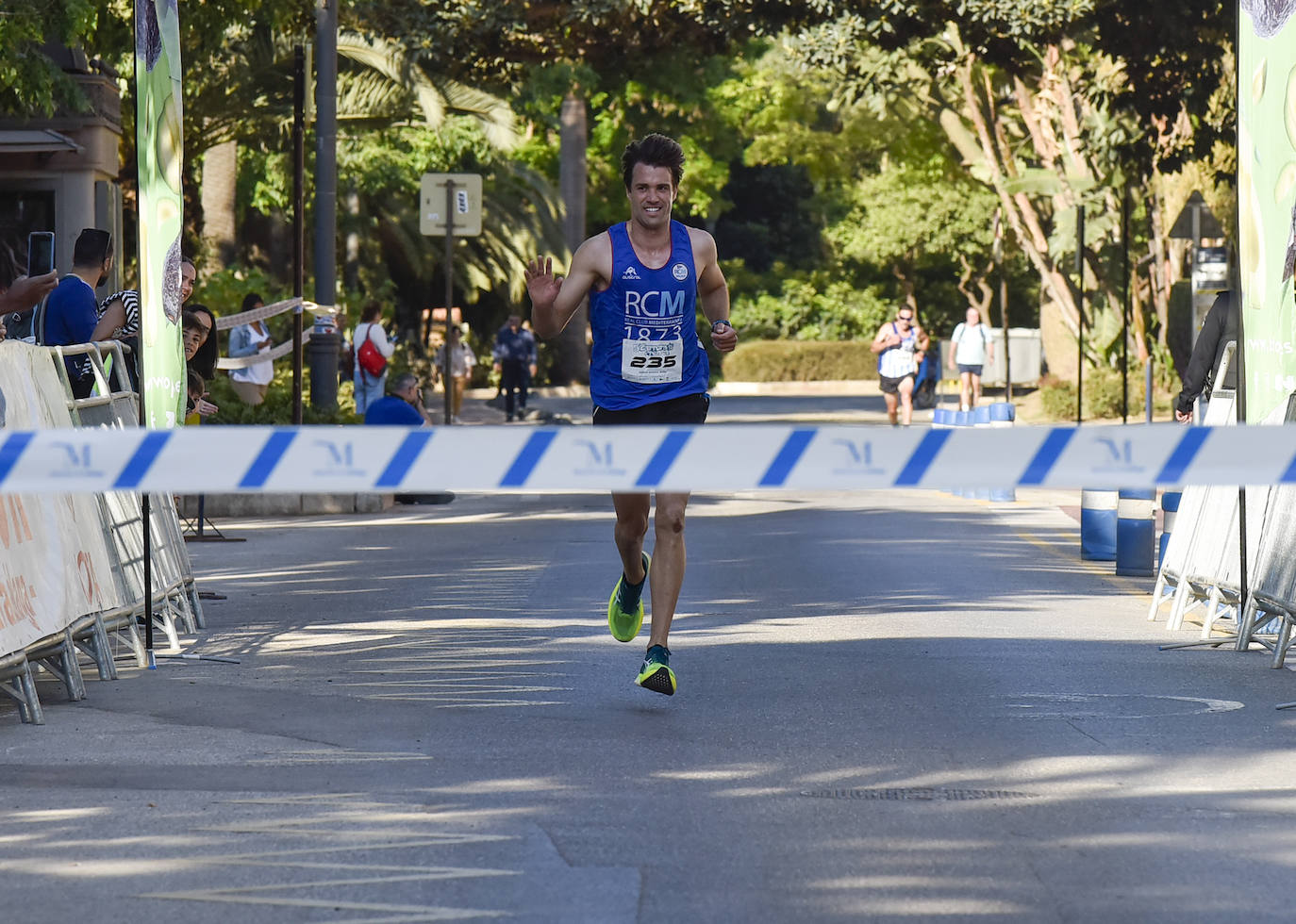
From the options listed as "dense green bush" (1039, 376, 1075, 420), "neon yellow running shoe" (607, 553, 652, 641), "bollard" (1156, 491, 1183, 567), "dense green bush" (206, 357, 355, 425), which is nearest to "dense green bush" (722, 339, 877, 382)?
"dense green bush" (1039, 376, 1075, 420)

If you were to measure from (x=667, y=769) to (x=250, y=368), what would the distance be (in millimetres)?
14687

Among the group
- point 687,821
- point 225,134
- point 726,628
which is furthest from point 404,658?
point 225,134

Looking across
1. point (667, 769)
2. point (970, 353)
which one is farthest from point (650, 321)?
point (970, 353)

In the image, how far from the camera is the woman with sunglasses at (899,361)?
2794cm

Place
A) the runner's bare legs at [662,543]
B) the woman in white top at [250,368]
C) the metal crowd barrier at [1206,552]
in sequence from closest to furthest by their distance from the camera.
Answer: the runner's bare legs at [662,543]
the metal crowd barrier at [1206,552]
the woman in white top at [250,368]

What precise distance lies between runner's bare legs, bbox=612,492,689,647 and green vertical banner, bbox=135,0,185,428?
7.74ft

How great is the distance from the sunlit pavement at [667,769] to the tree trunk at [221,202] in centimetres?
2234

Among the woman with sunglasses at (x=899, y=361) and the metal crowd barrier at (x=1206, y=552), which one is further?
the woman with sunglasses at (x=899, y=361)

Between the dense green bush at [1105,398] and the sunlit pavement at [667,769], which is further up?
the sunlit pavement at [667,769]

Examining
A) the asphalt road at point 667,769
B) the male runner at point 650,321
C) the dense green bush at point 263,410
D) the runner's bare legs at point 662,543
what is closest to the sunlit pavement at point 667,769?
the asphalt road at point 667,769

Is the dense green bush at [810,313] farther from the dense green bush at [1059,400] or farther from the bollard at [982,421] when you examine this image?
the bollard at [982,421]

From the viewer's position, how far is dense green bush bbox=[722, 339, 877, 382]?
2314 inches

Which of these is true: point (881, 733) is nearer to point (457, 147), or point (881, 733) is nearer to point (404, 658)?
point (404, 658)

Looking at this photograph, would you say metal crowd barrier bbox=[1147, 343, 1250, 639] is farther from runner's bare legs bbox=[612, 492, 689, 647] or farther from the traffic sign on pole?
the traffic sign on pole
